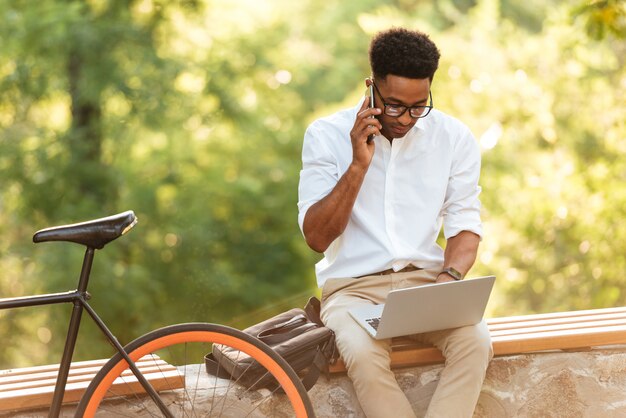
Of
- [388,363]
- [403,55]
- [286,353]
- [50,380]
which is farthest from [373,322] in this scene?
[50,380]

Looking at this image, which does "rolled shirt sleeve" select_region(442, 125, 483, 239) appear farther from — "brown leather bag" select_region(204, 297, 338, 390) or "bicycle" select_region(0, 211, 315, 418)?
"bicycle" select_region(0, 211, 315, 418)

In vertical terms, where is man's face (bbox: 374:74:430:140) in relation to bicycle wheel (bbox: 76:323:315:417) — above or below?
above

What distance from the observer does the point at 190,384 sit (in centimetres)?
306

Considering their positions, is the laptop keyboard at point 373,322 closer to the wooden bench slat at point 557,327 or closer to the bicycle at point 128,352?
the bicycle at point 128,352

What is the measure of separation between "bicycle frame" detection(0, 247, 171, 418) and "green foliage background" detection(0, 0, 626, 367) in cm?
551

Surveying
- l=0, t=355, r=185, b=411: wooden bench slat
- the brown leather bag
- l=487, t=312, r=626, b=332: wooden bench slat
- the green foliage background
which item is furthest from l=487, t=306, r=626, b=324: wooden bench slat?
the green foliage background

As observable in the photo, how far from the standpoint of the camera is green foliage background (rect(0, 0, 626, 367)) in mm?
8945

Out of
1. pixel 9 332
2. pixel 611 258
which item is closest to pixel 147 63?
pixel 9 332

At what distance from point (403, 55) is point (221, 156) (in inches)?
414

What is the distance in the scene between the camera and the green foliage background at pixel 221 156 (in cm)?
895

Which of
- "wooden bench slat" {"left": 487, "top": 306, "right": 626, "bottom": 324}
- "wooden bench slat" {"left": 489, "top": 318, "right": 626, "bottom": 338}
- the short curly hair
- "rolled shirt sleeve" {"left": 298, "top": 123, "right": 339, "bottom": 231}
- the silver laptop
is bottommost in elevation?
"wooden bench slat" {"left": 487, "top": 306, "right": 626, "bottom": 324}

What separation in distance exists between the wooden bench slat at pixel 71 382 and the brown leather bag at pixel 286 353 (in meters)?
0.13

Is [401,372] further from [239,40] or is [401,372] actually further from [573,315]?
[239,40]

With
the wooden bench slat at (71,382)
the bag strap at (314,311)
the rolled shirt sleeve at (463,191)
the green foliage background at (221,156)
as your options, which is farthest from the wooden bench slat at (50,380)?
the green foliage background at (221,156)
